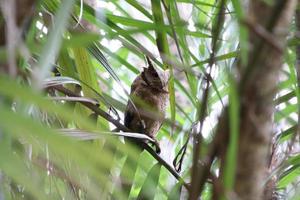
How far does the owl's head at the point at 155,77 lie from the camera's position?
0.83m

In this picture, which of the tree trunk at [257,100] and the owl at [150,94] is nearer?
the tree trunk at [257,100]

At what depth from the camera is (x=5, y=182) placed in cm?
49

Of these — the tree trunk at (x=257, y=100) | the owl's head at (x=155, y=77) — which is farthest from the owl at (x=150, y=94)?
the tree trunk at (x=257, y=100)

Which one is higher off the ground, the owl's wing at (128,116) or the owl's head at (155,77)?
the owl's head at (155,77)

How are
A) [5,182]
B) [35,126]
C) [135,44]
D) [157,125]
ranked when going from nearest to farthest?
[35,126], [5,182], [135,44], [157,125]

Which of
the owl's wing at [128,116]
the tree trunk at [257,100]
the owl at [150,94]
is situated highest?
the owl at [150,94]

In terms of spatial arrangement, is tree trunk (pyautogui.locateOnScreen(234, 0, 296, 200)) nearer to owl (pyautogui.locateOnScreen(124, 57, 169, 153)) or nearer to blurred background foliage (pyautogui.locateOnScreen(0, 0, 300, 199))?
blurred background foliage (pyautogui.locateOnScreen(0, 0, 300, 199))

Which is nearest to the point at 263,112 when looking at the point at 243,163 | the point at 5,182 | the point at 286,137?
the point at 243,163

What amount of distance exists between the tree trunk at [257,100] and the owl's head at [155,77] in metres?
0.55

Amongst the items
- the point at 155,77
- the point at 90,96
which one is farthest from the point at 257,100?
the point at 155,77

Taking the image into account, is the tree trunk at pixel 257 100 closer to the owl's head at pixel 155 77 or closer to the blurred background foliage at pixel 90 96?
the blurred background foliage at pixel 90 96

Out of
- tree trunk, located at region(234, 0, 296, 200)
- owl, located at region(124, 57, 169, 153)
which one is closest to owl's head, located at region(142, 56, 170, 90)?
owl, located at region(124, 57, 169, 153)

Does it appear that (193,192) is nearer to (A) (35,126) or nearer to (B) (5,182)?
(A) (35,126)

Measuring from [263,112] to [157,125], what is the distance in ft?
1.80
